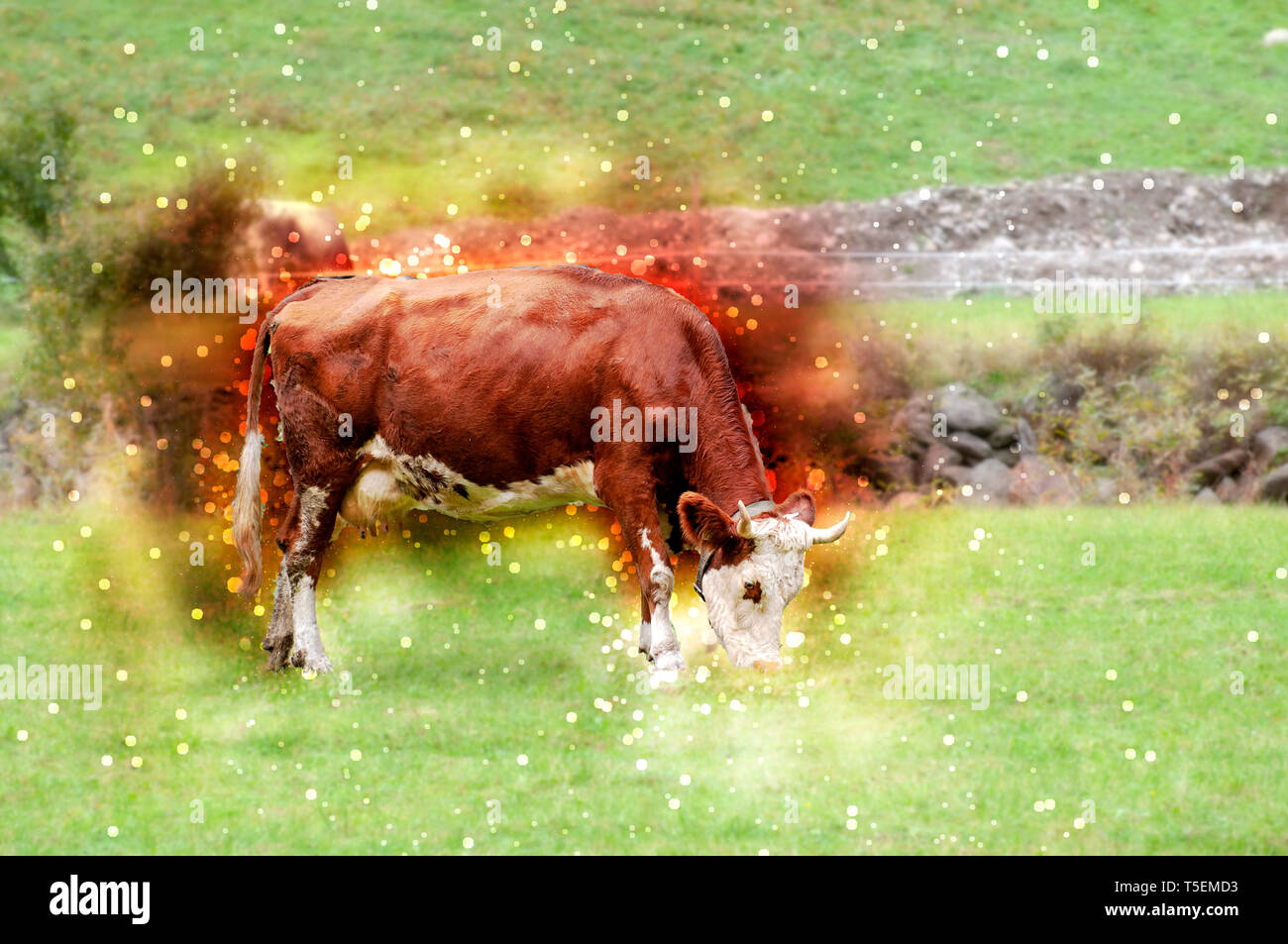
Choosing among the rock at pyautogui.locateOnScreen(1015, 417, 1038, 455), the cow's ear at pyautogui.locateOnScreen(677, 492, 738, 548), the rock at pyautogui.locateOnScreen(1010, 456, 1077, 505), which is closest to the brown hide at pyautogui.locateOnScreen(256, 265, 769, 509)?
the cow's ear at pyautogui.locateOnScreen(677, 492, 738, 548)

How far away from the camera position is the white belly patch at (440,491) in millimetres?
11812

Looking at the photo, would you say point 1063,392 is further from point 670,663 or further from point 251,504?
point 251,504

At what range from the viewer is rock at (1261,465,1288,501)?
19.5 meters

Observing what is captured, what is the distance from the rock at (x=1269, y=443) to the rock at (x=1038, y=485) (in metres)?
2.51

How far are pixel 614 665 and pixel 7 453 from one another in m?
13.2

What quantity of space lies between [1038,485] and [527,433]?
398 inches

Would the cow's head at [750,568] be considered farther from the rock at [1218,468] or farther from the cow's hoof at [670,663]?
the rock at [1218,468]

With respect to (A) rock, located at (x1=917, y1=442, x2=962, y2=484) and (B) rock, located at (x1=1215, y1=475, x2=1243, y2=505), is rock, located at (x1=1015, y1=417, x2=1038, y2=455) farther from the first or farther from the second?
(B) rock, located at (x1=1215, y1=475, x2=1243, y2=505)

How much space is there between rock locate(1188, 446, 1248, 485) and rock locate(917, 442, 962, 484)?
317 cm

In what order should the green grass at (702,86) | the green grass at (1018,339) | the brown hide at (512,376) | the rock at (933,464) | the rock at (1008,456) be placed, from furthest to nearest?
the green grass at (702,86) < the green grass at (1018,339) < the rock at (1008,456) < the rock at (933,464) < the brown hide at (512,376)

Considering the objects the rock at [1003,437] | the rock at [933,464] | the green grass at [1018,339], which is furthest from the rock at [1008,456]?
the green grass at [1018,339]

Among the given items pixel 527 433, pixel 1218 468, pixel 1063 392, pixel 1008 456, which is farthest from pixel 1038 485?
pixel 527 433

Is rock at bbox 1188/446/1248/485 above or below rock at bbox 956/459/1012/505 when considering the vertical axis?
above

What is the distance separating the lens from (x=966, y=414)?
20562 millimetres
